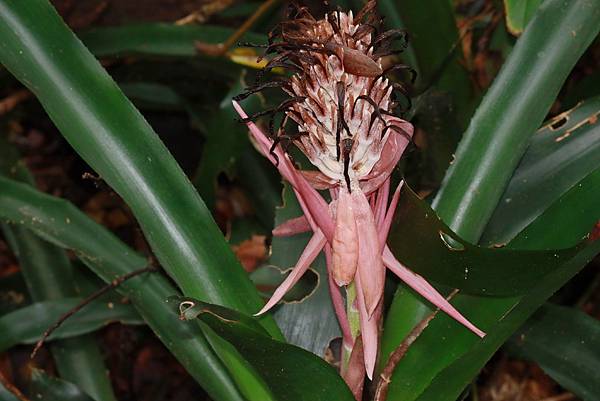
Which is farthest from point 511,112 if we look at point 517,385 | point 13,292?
point 13,292

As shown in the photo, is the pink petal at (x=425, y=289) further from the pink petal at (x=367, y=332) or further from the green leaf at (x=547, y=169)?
the green leaf at (x=547, y=169)

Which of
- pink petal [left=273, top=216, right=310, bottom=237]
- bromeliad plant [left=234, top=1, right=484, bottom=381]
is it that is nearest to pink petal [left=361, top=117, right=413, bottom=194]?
bromeliad plant [left=234, top=1, right=484, bottom=381]

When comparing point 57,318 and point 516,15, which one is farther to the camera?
point 57,318

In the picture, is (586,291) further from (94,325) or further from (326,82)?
(326,82)

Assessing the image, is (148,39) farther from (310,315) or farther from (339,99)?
(339,99)

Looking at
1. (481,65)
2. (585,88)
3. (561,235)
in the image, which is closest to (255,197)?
(481,65)
